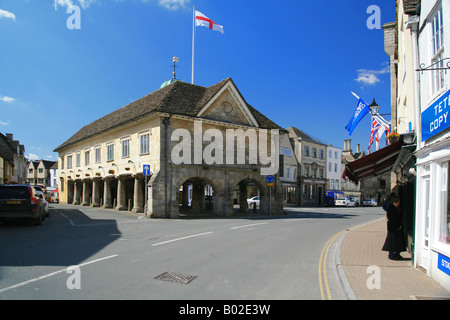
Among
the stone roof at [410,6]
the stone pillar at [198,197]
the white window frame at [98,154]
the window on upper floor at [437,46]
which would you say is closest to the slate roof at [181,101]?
the white window frame at [98,154]

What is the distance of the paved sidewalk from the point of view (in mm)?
5785

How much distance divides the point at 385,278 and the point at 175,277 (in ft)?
14.7

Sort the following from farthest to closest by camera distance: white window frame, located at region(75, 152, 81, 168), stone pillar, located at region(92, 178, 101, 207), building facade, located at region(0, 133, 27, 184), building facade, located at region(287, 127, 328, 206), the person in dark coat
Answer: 1. building facade, located at region(287, 127, 328, 206)
2. building facade, located at region(0, 133, 27, 184)
3. white window frame, located at region(75, 152, 81, 168)
4. stone pillar, located at region(92, 178, 101, 207)
5. the person in dark coat

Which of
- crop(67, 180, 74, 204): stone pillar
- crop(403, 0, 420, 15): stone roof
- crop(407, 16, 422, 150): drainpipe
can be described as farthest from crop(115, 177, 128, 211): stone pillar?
crop(403, 0, 420, 15): stone roof

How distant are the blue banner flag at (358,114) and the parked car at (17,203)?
14976 mm

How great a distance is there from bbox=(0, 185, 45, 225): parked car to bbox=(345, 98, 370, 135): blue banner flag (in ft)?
49.1

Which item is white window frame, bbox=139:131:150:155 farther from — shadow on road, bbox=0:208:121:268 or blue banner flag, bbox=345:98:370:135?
blue banner flag, bbox=345:98:370:135

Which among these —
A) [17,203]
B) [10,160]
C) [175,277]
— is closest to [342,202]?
[17,203]

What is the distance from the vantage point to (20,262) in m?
7.62
